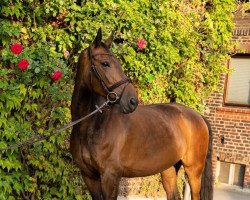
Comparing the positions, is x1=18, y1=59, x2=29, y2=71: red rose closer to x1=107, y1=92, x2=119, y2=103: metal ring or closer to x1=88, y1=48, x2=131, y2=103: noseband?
x1=88, y1=48, x2=131, y2=103: noseband

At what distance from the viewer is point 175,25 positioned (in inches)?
309

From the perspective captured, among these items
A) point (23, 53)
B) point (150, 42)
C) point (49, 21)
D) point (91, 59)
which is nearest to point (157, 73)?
point (150, 42)

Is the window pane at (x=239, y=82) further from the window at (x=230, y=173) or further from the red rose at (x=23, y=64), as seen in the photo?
the red rose at (x=23, y=64)

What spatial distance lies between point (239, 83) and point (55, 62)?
628 cm

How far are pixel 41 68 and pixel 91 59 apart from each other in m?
1.69

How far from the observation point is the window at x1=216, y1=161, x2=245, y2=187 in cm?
1042

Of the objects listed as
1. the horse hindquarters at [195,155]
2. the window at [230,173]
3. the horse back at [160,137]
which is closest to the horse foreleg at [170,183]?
the horse hindquarters at [195,155]

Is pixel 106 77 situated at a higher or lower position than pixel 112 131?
higher

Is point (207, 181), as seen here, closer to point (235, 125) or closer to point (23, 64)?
point (23, 64)

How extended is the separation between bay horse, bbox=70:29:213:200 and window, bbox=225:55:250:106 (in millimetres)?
6012

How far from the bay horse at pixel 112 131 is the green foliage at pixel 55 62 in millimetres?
1443

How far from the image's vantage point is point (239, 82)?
35.3 ft

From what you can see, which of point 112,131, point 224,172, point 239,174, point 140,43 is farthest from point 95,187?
point 224,172

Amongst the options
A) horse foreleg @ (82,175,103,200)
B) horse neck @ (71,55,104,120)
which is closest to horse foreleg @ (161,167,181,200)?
→ horse foreleg @ (82,175,103,200)
